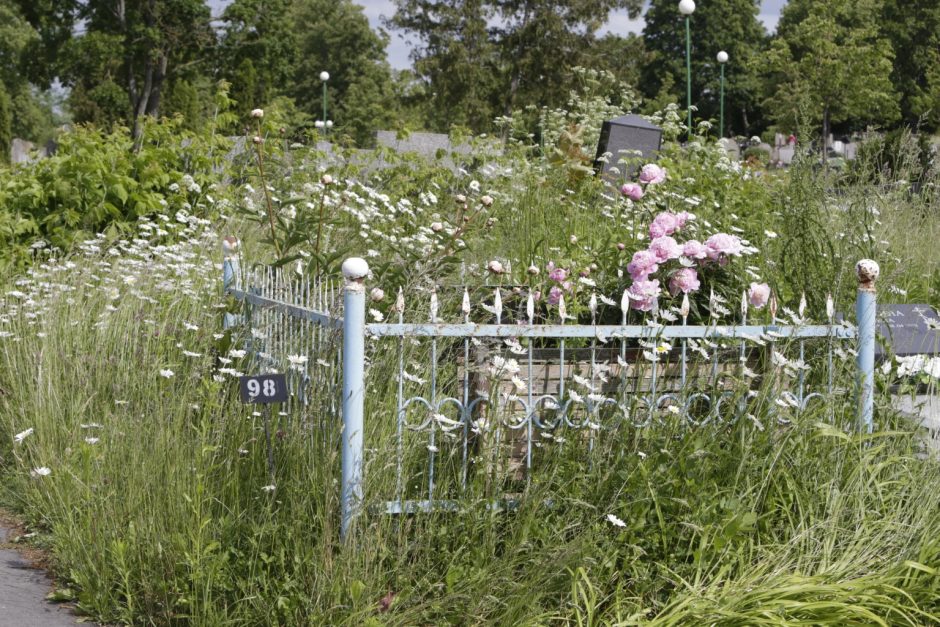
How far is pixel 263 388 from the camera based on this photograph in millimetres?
3062

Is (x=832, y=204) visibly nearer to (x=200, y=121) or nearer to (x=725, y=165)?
(x=725, y=165)

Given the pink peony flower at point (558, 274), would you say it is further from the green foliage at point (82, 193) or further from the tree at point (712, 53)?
the tree at point (712, 53)

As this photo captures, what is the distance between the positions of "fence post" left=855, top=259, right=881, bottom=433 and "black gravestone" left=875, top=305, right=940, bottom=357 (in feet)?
1.58

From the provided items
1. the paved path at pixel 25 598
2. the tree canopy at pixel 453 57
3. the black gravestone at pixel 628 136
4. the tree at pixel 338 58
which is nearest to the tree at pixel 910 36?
the tree canopy at pixel 453 57

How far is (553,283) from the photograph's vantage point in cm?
435

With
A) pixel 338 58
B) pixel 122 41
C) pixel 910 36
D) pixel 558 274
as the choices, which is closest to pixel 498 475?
pixel 558 274

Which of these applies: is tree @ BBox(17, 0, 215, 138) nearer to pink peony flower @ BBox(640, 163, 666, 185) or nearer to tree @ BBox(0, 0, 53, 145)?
tree @ BBox(0, 0, 53, 145)

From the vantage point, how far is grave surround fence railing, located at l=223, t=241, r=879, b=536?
2.99 meters

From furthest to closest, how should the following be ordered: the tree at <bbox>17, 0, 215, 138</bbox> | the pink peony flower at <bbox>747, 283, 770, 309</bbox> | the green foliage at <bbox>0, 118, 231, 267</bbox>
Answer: the tree at <bbox>17, 0, 215, 138</bbox>, the green foliage at <bbox>0, 118, 231, 267</bbox>, the pink peony flower at <bbox>747, 283, 770, 309</bbox>

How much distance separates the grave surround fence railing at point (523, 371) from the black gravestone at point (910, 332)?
498 mm

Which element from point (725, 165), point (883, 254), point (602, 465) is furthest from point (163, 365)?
point (725, 165)

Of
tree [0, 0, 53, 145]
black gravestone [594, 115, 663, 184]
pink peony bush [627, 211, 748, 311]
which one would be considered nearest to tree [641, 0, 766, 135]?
tree [0, 0, 53, 145]

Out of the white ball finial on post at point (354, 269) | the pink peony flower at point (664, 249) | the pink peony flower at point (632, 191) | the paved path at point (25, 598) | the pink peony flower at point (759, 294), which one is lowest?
the paved path at point (25, 598)

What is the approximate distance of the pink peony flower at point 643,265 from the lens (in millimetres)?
3877
